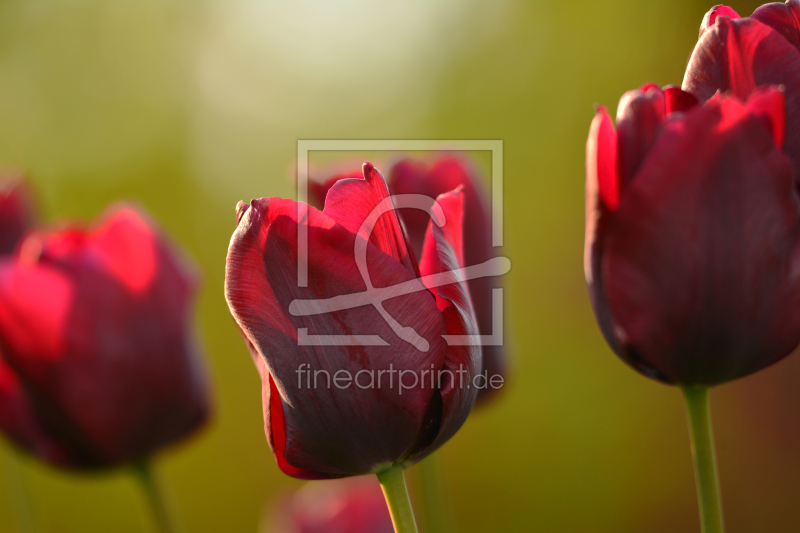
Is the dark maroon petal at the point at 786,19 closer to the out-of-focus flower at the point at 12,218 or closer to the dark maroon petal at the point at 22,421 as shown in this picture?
the dark maroon petal at the point at 22,421

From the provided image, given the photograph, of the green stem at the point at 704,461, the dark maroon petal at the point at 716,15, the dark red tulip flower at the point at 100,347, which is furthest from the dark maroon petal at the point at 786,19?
the dark red tulip flower at the point at 100,347

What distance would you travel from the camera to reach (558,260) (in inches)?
A: 86.0

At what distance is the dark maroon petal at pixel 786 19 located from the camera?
29cm

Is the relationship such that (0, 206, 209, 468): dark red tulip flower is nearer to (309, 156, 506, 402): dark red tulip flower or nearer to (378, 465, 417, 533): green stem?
(309, 156, 506, 402): dark red tulip flower

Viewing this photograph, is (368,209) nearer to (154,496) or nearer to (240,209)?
(240,209)

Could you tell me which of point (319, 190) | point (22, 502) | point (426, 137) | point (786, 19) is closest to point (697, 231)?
point (786, 19)

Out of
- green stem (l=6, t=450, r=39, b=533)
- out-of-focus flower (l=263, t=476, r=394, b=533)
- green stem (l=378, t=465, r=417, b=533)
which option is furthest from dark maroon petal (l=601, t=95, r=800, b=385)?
green stem (l=6, t=450, r=39, b=533)

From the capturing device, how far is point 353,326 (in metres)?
0.26

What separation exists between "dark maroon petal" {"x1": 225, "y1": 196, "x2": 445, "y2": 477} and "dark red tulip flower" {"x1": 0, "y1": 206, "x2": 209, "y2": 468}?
0.23 meters

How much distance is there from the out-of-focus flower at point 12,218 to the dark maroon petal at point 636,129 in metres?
0.69

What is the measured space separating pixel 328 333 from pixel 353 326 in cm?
1

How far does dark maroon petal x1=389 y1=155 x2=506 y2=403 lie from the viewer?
0.39m

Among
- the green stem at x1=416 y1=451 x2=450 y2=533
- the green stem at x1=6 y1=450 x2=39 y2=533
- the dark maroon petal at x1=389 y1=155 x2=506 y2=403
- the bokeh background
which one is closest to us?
the dark maroon petal at x1=389 y1=155 x2=506 y2=403

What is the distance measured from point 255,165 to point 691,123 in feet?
7.32
